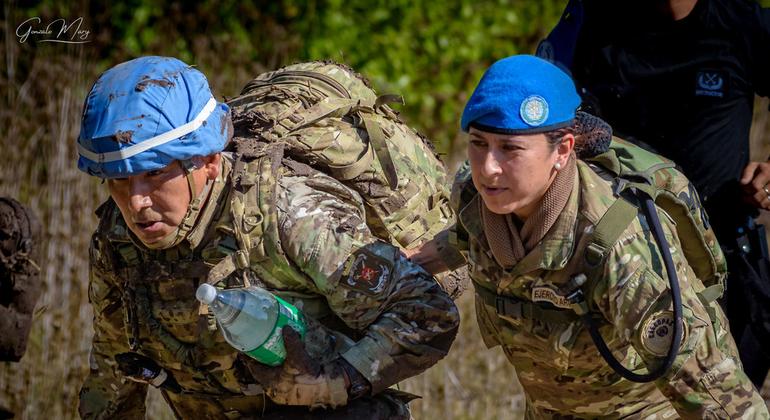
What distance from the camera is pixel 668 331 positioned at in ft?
9.78

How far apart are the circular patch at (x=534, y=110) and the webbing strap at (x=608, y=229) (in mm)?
332

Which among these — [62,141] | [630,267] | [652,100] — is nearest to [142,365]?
[630,267]

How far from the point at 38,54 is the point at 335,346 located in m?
4.32

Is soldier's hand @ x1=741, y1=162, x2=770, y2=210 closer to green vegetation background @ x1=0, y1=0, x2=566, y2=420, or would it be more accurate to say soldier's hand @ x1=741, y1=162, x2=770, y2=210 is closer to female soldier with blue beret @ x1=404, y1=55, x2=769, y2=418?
female soldier with blue beret @ x1=404, y1=55, x2=769, y2=418

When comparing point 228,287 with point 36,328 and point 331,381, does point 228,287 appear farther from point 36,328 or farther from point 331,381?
point 36,328

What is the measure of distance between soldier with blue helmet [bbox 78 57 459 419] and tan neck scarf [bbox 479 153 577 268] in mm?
313

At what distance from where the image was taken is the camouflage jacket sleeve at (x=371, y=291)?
3420 mm

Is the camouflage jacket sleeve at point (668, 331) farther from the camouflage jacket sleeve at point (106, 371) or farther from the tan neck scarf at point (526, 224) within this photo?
the camouflage jacket sleeve at point (106, 371)

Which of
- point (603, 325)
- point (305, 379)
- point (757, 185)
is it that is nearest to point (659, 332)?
point (603, 325)

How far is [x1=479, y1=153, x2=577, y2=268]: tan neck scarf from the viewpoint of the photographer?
3.20 m

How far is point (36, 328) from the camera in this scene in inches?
237

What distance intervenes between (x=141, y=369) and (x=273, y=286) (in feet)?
1.96

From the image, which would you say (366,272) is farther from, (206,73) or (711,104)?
(206,73)

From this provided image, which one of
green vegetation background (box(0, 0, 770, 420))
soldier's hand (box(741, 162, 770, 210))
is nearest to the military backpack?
soldier's hand (box(741, 162, 770, 210))
